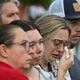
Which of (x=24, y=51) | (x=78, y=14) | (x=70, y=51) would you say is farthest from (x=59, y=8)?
(x=24, y=51)

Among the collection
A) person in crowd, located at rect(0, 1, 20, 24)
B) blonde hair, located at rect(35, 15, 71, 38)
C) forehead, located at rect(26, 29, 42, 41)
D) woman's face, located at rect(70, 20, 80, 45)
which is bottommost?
woman's face, located at rect(70, 20, 80, 45)

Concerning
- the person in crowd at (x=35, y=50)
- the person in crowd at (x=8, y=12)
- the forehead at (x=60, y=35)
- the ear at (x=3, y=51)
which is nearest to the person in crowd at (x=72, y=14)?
the person in crowd at (x=8, y=12)

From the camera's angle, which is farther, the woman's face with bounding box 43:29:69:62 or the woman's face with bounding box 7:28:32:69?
the woman's face with bounding box 43:29:69:62

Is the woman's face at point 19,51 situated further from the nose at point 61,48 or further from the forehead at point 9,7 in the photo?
the forehead at point 9,7

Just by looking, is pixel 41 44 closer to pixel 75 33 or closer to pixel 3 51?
pixel 3 51

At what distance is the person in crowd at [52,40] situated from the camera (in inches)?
155

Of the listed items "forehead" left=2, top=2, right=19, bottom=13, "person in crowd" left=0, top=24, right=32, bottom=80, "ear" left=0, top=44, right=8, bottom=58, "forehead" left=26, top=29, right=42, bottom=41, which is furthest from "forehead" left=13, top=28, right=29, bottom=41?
"forehead" left=2, top=2, right=19, bottom=13

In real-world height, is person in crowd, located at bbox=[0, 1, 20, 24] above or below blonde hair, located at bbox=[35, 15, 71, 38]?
below

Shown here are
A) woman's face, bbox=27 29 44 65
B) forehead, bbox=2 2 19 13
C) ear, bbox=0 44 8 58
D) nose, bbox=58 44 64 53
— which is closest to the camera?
ear, bbox=0 44 8 58

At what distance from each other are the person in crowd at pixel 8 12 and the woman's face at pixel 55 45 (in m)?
0.83

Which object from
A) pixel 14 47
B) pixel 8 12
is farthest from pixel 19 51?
pixel 8 12

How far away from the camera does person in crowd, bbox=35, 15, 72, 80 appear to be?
395cm

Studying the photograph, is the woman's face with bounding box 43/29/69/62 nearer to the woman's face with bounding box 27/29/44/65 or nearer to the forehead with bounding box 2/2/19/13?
the woman's face with bounding box 27/29/44/65

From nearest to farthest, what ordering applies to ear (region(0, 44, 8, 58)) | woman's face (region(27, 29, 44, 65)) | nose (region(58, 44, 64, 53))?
ear (region(0, 44, 8, 58)), woman's face (region(27, 29, 44, 65)), nose (region(58, 44, 64, 53))
